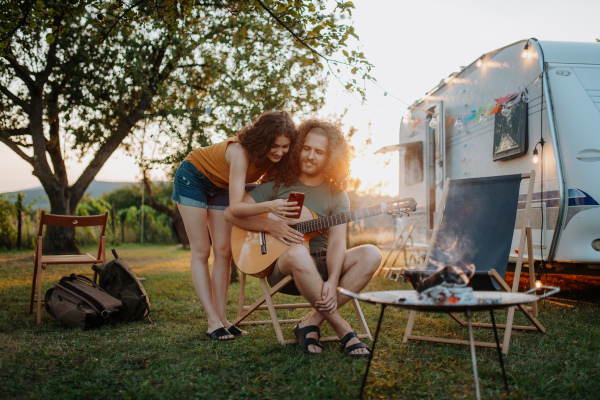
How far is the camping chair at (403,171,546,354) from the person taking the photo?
293 centimetres

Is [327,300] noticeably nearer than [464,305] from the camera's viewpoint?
No

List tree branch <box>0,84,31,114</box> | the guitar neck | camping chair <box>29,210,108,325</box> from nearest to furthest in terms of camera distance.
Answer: the guitar neck, camping chair <box>29,210,108,325</box>, tree branch <box>0,84,31,114</box>

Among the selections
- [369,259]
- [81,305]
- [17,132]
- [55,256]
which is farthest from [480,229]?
[17,132]

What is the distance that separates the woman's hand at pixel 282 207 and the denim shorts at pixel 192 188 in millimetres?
544

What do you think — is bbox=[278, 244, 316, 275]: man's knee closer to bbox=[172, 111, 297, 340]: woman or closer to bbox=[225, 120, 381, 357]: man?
bbox=[225, 120, 381, 357]: man

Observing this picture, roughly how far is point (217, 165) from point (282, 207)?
0.58m

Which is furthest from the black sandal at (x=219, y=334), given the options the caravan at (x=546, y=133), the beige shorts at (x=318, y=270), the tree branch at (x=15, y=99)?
the tree branch at (x=15, y=99)

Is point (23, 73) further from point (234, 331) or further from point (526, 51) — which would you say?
point (526, 51)

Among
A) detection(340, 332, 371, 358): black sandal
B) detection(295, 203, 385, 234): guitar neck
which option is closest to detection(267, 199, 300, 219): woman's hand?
detection(295, 203, 385, 234): guitar neck

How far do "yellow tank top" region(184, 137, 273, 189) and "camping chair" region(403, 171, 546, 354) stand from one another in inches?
49.8

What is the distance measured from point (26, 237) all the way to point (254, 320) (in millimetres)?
10178

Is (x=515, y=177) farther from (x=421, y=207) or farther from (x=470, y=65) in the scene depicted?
(x=421, y=207)

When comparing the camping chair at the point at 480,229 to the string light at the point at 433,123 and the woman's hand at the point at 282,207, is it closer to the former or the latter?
the woman's hand at the point at 282,207

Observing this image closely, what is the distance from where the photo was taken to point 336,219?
270 cm
